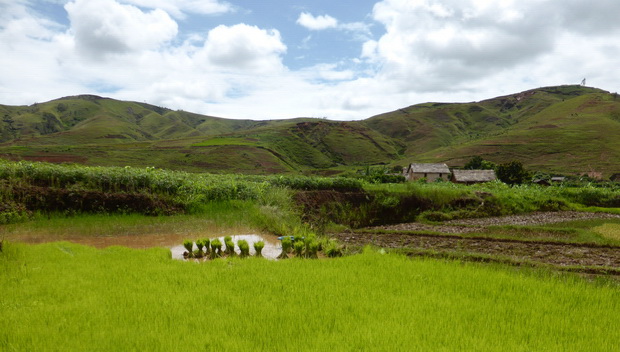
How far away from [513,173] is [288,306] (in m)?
67.1

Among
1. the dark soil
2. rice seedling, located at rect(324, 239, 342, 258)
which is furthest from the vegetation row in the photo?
rice seedling, located at rect(324, 239, 342, 258)

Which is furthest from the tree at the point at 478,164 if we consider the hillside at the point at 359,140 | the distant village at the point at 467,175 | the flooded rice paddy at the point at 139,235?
the flooded rice paddy at the point at 139,235

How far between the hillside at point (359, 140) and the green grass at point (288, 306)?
191ft

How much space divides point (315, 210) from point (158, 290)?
14.1 meters

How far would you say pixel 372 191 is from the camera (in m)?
23.1

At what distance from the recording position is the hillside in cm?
7081

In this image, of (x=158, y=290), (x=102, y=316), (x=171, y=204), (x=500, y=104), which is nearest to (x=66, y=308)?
(x=102, y=316)

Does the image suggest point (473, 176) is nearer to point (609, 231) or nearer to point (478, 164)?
point (478, 164)

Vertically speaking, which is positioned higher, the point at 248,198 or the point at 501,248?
the point at 248,198

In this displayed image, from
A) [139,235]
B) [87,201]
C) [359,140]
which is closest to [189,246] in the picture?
[139,235]

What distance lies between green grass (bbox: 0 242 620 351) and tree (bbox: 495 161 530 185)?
61.4 meters

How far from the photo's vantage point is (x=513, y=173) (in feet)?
201

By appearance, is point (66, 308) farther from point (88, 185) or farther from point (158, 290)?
point (88, 185)

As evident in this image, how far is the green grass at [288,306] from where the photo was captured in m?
4.19
